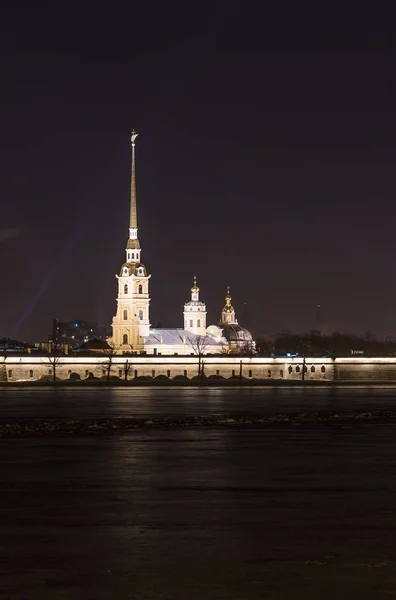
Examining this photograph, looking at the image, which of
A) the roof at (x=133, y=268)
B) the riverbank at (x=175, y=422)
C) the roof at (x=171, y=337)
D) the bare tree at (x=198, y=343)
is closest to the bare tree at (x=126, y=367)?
the bare tree at (x=198, y=343)

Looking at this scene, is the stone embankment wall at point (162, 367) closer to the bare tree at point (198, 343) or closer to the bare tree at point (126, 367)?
the bare tree at point (126, 367)

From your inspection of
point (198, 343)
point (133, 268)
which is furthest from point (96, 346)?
point (198, 343)

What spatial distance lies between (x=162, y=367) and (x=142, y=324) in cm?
3708

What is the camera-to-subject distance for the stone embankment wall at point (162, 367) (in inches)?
5541

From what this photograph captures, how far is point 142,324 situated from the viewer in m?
183

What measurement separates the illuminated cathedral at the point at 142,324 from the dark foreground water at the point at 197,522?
459 ft

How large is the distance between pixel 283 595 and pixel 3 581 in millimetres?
3590

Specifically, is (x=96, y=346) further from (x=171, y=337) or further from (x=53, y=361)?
(x=53, y=361)

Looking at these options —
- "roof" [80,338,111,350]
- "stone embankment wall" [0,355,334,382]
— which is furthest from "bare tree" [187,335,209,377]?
"stone embankment wall" [0,355,334,382]

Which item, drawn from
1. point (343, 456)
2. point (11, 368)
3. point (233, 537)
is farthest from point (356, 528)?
point (11, 368)

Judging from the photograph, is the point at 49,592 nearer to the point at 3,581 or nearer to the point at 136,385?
the point at 3,581

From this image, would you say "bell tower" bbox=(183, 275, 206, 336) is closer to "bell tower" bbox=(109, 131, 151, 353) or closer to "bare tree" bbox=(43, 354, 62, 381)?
"bell tower" bbox=(109, 131, 151, 353)

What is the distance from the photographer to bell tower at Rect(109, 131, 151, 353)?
182 m

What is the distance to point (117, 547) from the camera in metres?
18.5
